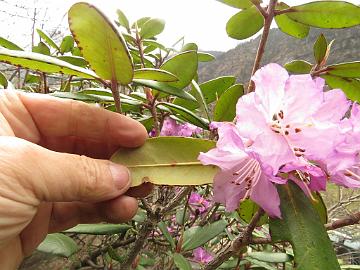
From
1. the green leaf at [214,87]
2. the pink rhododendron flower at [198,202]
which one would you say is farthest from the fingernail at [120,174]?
the pink rhododendron flower at [198,202]

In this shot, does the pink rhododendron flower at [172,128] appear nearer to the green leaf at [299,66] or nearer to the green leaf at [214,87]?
the green leaf at [214,87]

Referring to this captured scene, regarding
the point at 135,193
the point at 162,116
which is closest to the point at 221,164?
the point at 135,193

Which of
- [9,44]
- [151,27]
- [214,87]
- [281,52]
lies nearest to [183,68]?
[214,87]

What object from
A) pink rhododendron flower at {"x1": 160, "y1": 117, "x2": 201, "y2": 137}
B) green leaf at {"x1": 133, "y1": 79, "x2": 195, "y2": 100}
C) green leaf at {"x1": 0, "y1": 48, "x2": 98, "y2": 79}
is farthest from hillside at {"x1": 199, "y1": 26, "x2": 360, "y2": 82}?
green leaf at {"x1": 0, "y1": 48, "x2": 98, "y2": 79}

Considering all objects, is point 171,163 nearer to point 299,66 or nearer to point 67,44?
point 299,66

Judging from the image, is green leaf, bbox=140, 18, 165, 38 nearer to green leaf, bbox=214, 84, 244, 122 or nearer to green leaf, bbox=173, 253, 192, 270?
green leaf, bbox=214, 84, 244, 122

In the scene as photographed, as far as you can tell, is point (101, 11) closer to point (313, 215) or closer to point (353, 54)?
point (313, 215)
